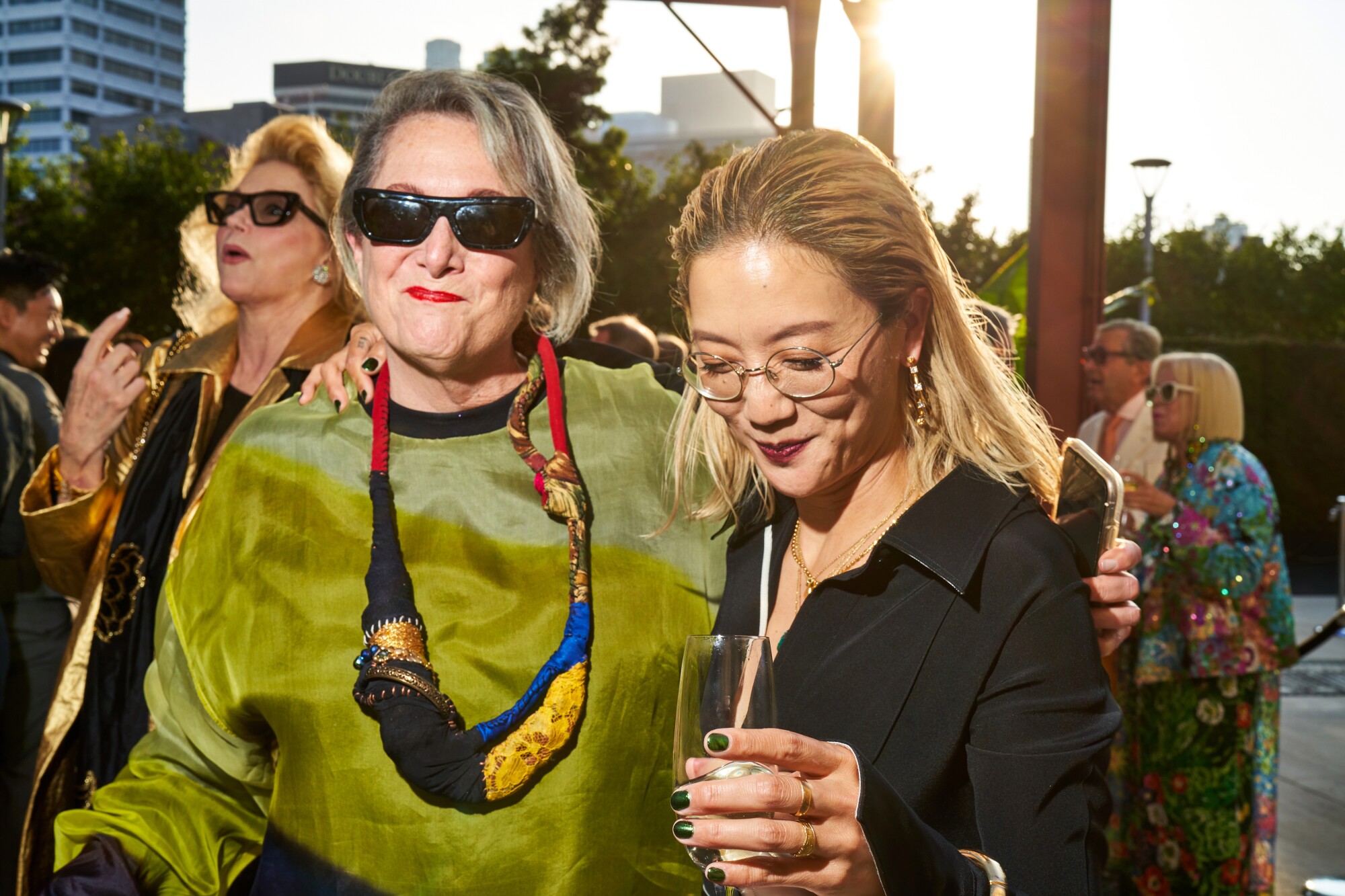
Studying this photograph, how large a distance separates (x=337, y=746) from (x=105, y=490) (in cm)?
144

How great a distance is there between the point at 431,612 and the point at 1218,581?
3.94 metres

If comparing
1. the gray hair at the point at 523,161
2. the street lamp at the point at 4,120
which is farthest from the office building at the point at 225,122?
the gray hair at the point at 523,161

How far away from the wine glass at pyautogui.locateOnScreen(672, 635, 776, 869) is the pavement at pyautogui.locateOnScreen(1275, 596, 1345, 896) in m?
4.90

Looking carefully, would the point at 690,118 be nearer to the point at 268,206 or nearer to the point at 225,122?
the point at 225,122

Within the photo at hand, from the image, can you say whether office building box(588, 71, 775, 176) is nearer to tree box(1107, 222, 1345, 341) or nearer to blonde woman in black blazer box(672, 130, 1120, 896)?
tree box(1107, 222, 1345, 341)

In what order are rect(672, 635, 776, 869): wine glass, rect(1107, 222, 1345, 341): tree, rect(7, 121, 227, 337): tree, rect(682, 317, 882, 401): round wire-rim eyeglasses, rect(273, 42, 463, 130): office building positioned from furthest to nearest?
1. rect(273, 42, 463, 130): office building
2. rect(1107, 222, 1345, 341): tree
3. rect(7, 121, 227, 337): tree
4. rect(682, 317, 882, 401): round wire-rim eyeglasses
5. rect(672, 635, 776, 869): wine glass

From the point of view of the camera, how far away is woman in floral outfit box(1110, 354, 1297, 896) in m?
4.69

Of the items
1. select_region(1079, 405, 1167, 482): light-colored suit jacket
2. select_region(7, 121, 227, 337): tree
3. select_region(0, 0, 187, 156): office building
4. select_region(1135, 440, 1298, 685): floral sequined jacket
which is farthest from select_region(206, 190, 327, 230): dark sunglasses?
select_region(0, 0, 187, 156): office building

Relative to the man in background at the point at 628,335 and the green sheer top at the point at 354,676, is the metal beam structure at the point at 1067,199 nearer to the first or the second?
the man in background at the point at 628,335

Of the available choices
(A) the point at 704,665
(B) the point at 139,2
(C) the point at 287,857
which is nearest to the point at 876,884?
(A) the point at 704,665

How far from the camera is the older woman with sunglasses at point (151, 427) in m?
2.68

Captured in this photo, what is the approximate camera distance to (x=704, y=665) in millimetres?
1245

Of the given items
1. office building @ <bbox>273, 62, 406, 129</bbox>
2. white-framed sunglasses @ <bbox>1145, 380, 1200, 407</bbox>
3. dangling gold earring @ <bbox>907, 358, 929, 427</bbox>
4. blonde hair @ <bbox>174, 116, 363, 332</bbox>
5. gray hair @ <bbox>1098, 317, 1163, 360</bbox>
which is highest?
office building @ <bbox>273, 62, 406, 129</bbox>

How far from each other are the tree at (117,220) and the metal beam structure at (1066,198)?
82.6 feet
